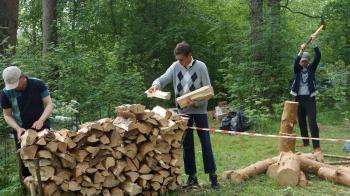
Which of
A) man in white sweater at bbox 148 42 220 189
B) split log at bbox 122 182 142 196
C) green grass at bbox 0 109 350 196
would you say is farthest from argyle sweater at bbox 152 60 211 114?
split log at bbox 122 182 142 196

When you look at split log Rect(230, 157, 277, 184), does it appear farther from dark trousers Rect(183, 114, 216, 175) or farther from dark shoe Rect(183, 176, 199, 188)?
dark shoe Rect(183, 176, 199, 188)

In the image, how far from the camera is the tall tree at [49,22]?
15.9m

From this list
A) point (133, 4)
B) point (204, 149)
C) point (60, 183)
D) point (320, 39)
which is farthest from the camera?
point (133, 4)

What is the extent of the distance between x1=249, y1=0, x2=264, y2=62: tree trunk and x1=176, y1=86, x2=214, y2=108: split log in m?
7.56

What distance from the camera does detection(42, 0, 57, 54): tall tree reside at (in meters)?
15.9

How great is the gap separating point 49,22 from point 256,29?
22.7 ft

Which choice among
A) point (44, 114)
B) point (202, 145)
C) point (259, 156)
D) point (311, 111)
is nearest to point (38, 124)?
point (44, 114)

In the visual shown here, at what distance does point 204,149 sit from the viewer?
6984 millimetres

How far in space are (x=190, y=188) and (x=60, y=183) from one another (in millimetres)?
1979

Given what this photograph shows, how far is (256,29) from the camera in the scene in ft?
46.1

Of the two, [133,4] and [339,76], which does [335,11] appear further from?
[133,4]

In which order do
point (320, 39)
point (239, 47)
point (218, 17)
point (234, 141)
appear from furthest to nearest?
point (218, 17) < point (320, 39) < point (239, 47) < point (234, 141)

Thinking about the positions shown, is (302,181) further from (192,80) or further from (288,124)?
(192,80)

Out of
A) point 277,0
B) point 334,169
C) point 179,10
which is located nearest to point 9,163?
point 334,169
